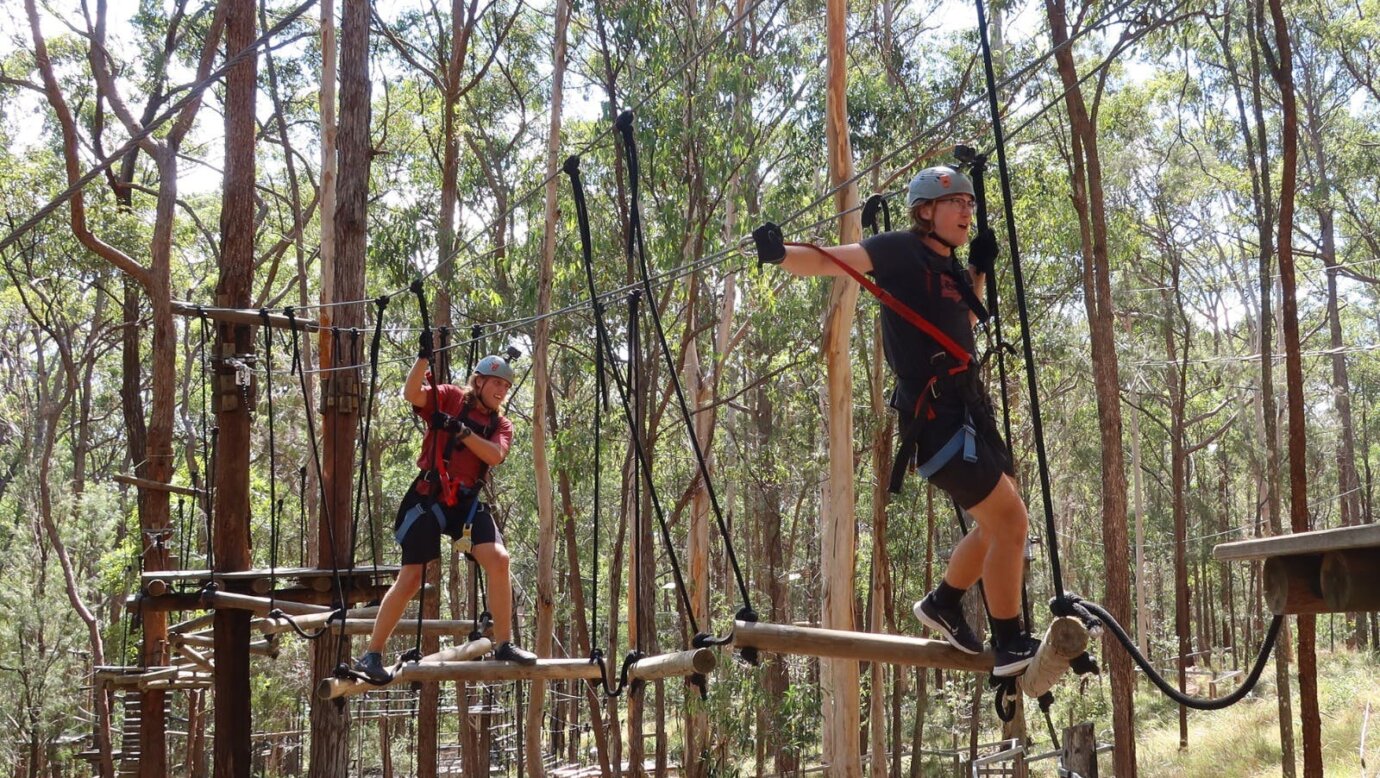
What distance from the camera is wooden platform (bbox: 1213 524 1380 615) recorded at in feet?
8.82

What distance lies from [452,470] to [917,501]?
1341cm

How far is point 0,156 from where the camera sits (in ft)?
51.7

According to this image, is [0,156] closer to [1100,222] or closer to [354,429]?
[354,429]

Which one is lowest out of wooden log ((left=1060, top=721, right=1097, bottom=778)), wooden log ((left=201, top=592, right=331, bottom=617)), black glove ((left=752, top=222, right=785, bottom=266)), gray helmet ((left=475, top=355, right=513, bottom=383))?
wooden log ((left=1060, top=721, right=1097, bottom=778))

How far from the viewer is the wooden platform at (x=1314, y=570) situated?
2689 mm

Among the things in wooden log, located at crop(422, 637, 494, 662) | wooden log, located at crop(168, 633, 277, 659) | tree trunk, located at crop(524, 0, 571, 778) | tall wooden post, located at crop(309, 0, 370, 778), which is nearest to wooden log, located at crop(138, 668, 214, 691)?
wooden log, located at crop(168, 633, 277, 659)

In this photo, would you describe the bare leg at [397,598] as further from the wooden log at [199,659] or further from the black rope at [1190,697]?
the wooden log at [199,659]

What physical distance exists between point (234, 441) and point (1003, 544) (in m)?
5.43

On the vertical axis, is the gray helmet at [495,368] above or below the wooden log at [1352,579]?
above

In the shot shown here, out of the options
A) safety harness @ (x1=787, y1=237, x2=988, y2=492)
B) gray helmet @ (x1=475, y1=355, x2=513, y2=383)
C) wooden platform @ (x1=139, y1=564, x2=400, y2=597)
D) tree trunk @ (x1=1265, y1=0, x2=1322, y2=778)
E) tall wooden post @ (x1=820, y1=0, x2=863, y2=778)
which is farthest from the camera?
tall wooden post @ (x1=820, y1=0, x2=863, y2=778)

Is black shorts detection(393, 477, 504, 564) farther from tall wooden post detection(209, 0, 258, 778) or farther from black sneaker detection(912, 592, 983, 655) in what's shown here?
tall wooden post detection(209, 0, 258, 778)

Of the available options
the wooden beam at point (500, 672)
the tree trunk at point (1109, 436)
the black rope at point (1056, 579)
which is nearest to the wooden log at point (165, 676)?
the wooden beam at point (500, 672)

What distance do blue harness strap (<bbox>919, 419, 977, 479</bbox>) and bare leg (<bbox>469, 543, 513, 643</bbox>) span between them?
7.62 feet

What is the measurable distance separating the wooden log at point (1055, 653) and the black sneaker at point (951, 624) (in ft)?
0.59
